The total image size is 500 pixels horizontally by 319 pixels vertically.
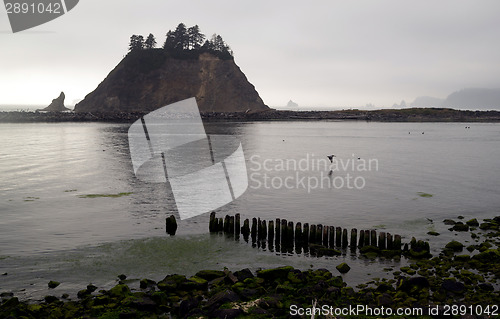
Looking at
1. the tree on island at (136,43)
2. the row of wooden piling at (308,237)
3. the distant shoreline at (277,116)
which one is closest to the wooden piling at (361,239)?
the row of wooden piling at (308,237)

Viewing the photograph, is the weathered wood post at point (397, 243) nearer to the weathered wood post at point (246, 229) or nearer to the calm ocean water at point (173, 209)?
the calm ocean water at point (173, 209)

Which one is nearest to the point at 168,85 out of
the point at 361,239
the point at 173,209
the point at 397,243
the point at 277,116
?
the point at 277,116

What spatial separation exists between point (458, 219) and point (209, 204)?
16.1 meters

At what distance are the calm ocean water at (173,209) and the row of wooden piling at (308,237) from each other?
1.22 m

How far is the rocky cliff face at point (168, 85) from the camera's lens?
16462 centimetres

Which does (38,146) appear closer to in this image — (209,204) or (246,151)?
(246,151)

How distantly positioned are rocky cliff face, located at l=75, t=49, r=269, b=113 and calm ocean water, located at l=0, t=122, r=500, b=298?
114 meters

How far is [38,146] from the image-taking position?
6456 cm

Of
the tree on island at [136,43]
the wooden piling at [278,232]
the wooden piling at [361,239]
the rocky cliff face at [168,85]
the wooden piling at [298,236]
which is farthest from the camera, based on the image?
the tree on island at [136,43]

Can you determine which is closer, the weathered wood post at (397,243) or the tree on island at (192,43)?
the weathered wood post at (397,243)

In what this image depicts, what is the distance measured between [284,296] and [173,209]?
1475 cm

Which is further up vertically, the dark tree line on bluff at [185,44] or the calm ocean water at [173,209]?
the dark tree line on bluff at [185,44]

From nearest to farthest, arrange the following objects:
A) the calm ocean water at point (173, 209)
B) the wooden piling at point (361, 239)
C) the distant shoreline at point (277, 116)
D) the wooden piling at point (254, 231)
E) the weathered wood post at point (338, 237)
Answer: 1. the calm ocean water at point (173, 209)
2. the wooden piling at point (361, 239)
3. the weathered wood post at point (338, 237)
4. the wooden piling at point (254, 231)
5. the distant shoreline at point (277, 116)

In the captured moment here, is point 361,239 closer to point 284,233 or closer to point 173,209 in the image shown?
point 284,233
